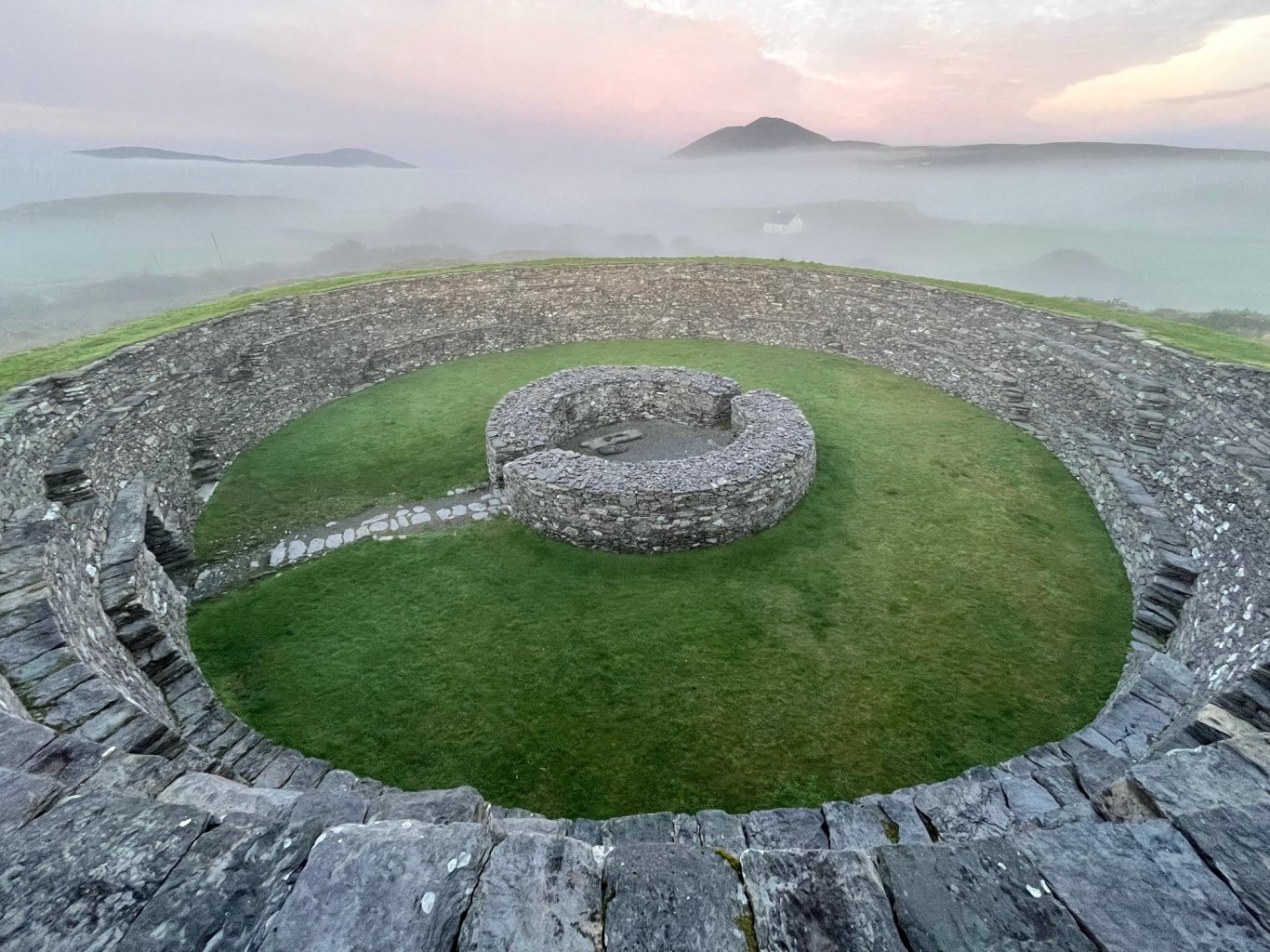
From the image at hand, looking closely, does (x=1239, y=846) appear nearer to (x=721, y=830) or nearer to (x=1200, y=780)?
(x=1200, y=780)

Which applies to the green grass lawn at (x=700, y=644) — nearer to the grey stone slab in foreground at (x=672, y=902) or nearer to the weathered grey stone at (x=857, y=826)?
the weathered grey stone at (x=857, y=826)

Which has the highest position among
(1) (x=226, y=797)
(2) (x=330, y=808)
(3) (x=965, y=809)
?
(2) (x=330, y=808)

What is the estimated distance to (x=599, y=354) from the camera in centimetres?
1905

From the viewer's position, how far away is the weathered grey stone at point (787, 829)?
15.9ft

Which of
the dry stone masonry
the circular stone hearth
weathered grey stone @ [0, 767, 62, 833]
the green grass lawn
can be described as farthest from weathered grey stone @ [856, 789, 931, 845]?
weathered grey stone @ [0, 767, 62, 833]

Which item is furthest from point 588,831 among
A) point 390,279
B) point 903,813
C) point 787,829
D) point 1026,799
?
point 390,279

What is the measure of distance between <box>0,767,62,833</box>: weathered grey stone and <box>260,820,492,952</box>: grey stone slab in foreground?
5.37ft

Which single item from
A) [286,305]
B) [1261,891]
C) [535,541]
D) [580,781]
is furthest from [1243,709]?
[286,305]

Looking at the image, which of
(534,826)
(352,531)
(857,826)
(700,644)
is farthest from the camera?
(352,531)

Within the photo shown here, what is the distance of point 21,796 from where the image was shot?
3141 millimetres

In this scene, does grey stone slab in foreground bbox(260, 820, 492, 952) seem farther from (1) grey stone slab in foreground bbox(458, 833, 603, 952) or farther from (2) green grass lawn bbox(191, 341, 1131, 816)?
(2) green grass lawn bbox(191, 341, 1131, 816)

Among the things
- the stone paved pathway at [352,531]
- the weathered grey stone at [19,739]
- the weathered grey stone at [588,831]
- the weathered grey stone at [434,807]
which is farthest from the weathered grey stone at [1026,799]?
the stone paved pathway at [352,531]

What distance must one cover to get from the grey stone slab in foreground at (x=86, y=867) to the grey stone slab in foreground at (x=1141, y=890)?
430cm

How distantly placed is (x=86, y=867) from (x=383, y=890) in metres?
1.46
